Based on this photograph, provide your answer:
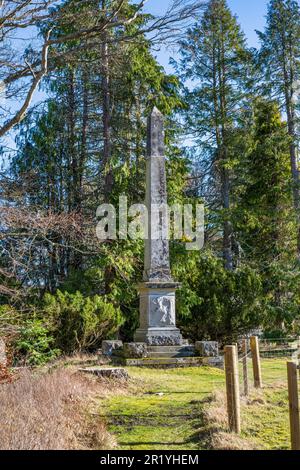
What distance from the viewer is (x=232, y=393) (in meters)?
5.75

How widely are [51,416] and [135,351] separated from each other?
6.21 meters

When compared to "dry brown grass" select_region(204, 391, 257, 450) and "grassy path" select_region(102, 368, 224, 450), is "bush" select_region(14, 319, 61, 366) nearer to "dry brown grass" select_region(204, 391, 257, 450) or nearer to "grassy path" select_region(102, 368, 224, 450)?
"grassy path" select_region(102, 368, 224, 450)

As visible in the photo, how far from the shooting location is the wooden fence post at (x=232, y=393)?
221 inches

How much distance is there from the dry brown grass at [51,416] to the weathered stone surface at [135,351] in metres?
3.76

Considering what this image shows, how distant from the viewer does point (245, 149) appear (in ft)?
73.3

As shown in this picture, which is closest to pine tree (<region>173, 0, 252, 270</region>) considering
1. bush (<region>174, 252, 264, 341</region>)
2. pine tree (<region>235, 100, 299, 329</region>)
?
pine tree (<region>235, 100, 299, 329</region>)

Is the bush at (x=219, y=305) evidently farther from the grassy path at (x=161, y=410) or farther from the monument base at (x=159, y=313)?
the grassy path at (x=161, y=410)


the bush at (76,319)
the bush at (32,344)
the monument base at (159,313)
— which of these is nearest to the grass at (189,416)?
the bush at (32,344)

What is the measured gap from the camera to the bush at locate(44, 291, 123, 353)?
13633 millimetres

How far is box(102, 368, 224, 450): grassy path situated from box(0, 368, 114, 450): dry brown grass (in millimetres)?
295

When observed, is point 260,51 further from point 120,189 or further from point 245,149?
point 120,189

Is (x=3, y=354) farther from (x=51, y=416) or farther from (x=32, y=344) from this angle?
(x=51, y=416)
